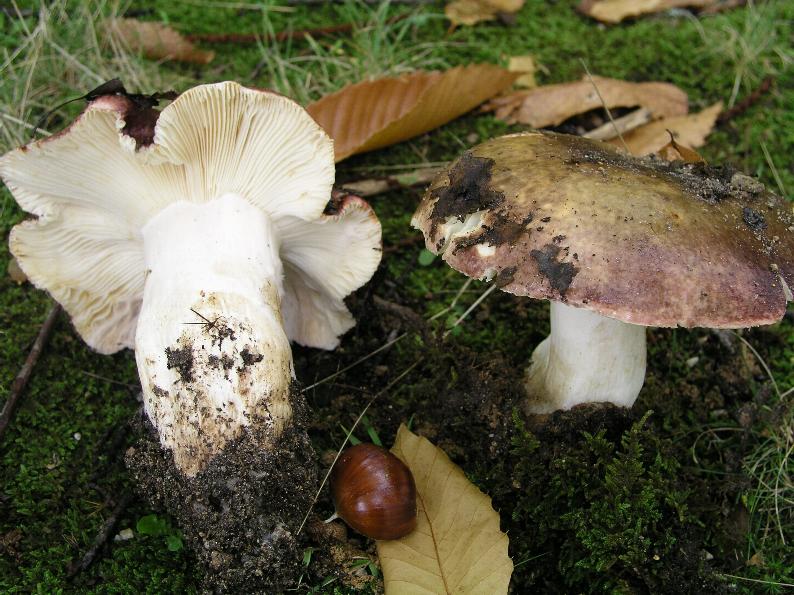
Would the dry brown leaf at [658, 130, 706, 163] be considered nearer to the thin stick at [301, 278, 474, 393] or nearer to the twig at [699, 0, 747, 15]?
the thin stick at [301, 278, 474, 393]

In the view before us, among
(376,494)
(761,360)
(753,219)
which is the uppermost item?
(753,219)

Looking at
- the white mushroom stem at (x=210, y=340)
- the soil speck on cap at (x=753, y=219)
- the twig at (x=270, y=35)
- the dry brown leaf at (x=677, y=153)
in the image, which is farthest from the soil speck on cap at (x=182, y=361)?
the twig at (x=270, y=35)

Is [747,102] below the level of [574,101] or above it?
below

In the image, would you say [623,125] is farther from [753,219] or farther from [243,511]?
[243,511]

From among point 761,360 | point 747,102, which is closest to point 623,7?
point 747,102

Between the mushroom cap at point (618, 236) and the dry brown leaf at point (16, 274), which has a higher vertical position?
the mushroom cap at point (618, 236)

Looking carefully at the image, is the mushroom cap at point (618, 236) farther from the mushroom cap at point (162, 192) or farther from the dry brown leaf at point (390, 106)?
the dry brown leaf at point (390, 106)

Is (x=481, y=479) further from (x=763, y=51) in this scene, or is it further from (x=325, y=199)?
(x=763, y=51)

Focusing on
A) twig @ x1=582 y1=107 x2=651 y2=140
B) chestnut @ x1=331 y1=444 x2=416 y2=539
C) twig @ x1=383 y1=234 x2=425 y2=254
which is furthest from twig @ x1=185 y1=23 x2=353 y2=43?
chestnut @ x1=331 y1=444 x2=416 y2=539
